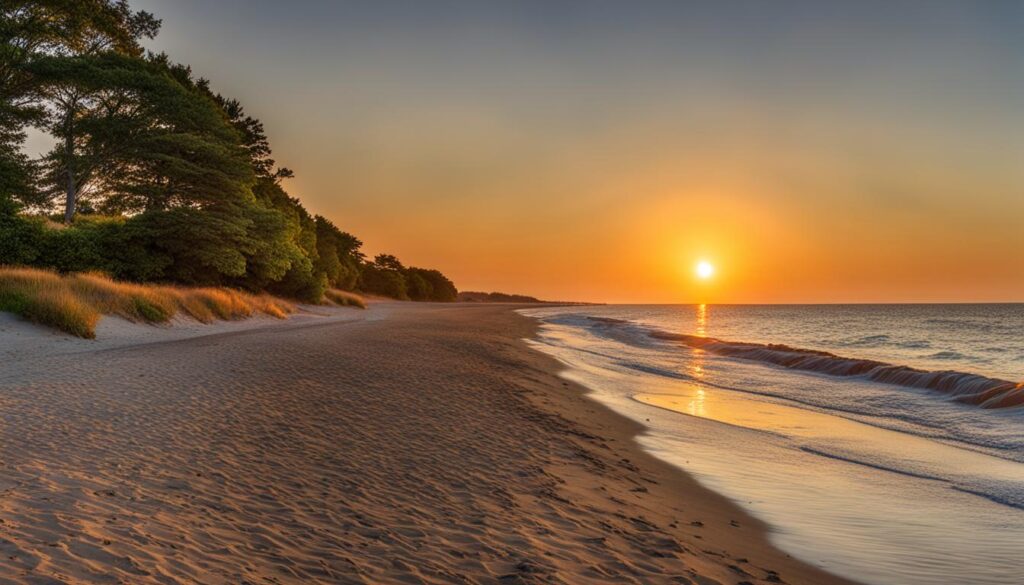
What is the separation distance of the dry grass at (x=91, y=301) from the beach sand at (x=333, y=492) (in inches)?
302

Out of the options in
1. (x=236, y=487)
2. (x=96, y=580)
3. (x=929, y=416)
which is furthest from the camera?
(x=929, y=416)

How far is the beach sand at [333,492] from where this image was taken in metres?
4.21

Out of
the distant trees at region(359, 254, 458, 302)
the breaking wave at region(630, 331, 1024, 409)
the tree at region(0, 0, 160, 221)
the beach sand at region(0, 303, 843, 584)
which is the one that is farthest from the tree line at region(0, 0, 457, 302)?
the distant trees at region(359, 254, 458, 302)

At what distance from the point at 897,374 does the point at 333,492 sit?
21.1 metres

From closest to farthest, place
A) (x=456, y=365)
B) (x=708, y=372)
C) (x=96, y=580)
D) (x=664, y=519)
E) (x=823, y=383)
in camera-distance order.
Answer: (x=96, y=580)
(x=664, y=519)
(x=456, y=365)
(x=823, y=383)
(x=708, y=372)

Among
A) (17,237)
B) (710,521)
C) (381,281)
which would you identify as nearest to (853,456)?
(710,521)

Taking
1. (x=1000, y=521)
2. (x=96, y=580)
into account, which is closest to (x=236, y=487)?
(x=96, y=580)

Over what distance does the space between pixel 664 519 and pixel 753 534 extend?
37.1 inches

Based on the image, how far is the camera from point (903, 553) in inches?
227

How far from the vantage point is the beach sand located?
421 cm

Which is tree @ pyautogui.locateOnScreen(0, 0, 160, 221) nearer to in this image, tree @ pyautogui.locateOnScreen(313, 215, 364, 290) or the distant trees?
tree @ pyautogui.locateOnScreen(313, 215, 364, 290)

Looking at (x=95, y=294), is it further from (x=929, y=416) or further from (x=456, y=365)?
(x=929, y=416)

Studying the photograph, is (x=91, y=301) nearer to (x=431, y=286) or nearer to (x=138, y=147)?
(x=138, y=147)

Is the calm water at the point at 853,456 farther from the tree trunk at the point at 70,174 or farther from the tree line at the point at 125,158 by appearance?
the tree trunk at the point at 70,174
